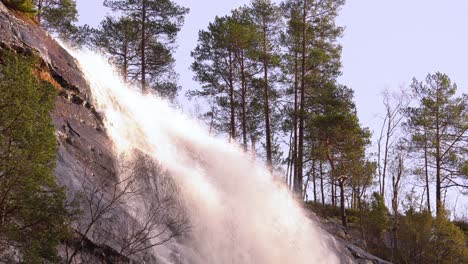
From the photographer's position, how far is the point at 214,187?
59.4 feet

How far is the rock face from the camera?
11.4 meters

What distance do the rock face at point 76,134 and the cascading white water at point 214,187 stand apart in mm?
805

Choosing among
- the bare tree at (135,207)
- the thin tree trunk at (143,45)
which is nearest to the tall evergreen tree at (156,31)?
the thin tree trunk at (143,45)

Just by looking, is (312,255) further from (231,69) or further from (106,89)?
(231,69)

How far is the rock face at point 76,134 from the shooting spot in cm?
1136

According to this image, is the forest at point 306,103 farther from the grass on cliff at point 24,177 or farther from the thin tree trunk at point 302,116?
the grass on cliff at point 24,177

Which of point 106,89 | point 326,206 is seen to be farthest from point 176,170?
point 326,206

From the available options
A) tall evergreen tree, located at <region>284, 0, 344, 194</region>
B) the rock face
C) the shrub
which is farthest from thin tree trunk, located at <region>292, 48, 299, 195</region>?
the shrub

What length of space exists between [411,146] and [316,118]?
324 inches

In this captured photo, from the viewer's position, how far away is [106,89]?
1823cm

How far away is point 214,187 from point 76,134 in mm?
5776

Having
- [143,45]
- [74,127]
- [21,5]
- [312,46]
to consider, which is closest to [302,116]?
[312,46]

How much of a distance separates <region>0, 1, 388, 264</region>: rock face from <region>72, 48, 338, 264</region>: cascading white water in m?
0.81

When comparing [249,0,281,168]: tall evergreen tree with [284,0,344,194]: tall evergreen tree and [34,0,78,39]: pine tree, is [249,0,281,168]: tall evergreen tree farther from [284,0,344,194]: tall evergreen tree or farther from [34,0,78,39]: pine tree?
[34,0,78,39]: pine tree
